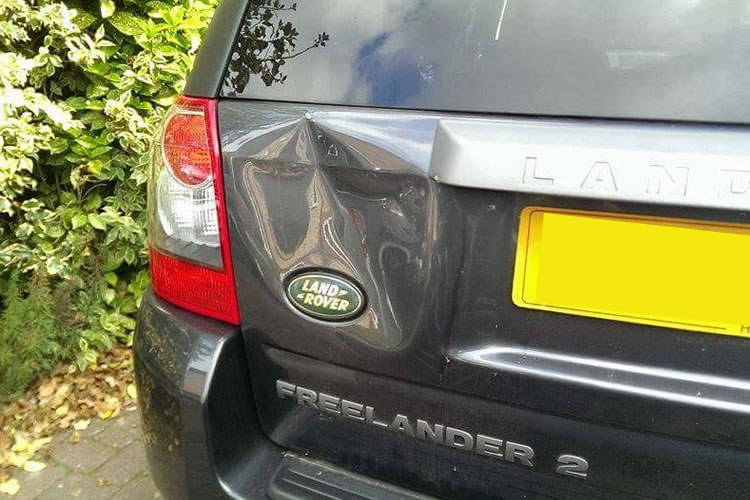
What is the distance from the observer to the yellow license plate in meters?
1.03

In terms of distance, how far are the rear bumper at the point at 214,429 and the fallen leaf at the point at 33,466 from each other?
1344mm

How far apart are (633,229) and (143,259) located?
259 centimetres

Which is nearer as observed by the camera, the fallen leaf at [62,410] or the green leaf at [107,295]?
the fallen leaf at [62,410]

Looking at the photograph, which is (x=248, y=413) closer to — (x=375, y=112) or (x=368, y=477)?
(x=368, y=477)

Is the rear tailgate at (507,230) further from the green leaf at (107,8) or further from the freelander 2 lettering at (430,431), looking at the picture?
the green leaf at (107,8)

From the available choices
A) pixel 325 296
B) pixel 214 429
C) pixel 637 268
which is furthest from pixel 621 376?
pixel 214 429

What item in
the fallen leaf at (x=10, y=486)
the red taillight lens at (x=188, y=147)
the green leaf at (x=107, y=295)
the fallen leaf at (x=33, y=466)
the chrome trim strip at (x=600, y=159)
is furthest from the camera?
the green leaf at (x=107, y=295)

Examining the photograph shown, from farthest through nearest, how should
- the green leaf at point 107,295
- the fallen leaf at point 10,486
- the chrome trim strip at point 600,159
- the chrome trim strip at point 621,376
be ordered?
the green leaf at point 107,295, the fallen leaf at point 10,486, the chrome trim strip at point 621,376, the chrome trim strip at point 600,159

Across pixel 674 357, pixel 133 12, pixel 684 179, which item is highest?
pixel 133 12

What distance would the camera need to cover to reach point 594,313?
3.72 ft

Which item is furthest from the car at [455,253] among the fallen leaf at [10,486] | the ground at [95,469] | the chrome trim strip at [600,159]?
the fallen leaf at [10,486]

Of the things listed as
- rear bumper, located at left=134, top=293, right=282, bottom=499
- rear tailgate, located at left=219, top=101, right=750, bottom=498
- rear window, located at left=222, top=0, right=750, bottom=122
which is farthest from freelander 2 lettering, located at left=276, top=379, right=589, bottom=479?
rear window, located at left=222, top=0, right=750, bottom=122

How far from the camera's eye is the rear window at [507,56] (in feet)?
3.50

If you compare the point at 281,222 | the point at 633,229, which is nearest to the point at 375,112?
the point at 281,222
